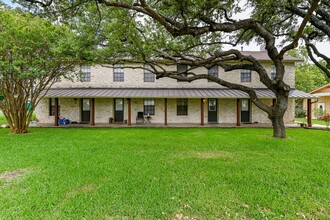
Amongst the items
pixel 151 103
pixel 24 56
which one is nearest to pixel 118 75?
pixel 151 103

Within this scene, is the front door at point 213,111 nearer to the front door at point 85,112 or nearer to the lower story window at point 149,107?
the lower story window at point 149,107

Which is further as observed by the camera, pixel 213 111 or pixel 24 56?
pixel 213 111

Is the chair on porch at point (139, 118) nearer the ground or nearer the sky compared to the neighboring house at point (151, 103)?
nearer the ground

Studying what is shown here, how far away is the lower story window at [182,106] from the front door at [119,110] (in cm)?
479

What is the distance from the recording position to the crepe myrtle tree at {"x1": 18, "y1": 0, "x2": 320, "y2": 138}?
6.19m

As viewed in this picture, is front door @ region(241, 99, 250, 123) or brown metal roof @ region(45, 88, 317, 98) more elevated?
brown metal roof @ region(45, 88, 317, 98)

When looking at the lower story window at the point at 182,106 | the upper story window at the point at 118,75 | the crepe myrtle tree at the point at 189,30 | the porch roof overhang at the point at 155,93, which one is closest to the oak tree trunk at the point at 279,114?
the crepe myrtle tree at the point at 189,30

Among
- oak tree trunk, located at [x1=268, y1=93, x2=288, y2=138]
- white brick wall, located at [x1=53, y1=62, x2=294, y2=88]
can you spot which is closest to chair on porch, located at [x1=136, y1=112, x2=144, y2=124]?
white brick wall, located at [x1=53, y1=62, x2=294, y2=88]

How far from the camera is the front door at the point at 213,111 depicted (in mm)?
16062

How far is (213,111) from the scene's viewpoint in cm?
1609

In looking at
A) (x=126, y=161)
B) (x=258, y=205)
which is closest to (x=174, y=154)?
(x=126, y=161)

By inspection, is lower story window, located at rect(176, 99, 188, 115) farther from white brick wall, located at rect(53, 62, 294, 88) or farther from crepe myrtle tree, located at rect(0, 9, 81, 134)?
crepe myrtle tree, located at rect(0, 9, 81, 134)

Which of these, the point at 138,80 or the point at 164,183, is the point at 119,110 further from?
the point at 164,183

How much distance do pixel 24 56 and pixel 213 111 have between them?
13.7m
